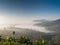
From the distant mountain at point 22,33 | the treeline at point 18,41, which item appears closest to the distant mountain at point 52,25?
the distant mountain at point 22,33

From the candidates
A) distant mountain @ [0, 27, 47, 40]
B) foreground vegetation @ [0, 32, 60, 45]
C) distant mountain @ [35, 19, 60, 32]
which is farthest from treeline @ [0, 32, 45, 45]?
distant mountain @ [35, 19, 60, 32]

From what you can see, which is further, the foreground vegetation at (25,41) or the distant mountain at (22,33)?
the distant mountain at (22,33)

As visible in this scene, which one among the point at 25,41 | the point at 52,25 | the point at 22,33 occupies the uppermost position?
the point at 52,25

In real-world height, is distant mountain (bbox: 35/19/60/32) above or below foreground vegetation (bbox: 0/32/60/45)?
above

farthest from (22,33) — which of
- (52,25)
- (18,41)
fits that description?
(52,25)

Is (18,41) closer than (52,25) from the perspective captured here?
Yes

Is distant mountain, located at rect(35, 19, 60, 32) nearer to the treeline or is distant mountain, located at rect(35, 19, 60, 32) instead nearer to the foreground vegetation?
the foreground vegetation

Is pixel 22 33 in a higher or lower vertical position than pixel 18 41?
higher

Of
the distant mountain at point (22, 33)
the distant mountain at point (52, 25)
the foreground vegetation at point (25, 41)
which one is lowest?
the foreground vegetation at point (25, 41)

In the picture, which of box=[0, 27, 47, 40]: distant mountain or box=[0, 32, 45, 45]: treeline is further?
box=[0, 27, 47, 40]: distant mountain

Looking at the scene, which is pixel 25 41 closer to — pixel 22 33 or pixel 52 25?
pixel 22 33

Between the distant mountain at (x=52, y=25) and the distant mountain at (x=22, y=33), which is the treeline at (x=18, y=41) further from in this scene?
the distant mountain at (x=52, y=25)
